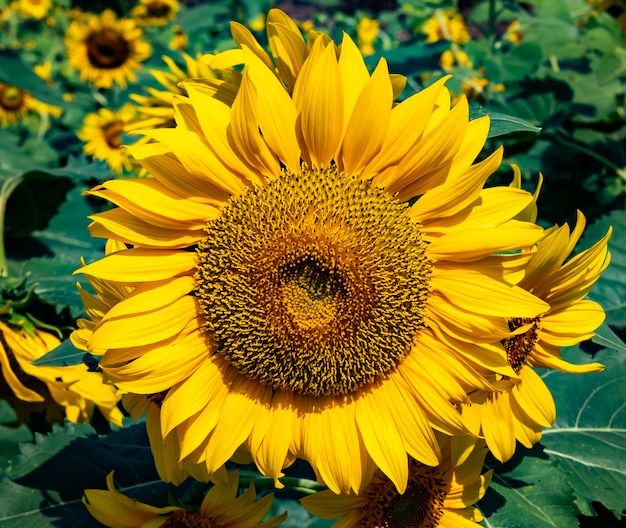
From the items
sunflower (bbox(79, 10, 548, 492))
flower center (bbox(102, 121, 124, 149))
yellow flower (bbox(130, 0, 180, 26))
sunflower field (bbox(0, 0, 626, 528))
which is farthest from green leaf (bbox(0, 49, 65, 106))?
yellow flower (bbox(130, 0, 180, 26))

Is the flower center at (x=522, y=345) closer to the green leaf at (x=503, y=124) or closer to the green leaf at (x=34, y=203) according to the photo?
the green leaf at (x=503, y=124)

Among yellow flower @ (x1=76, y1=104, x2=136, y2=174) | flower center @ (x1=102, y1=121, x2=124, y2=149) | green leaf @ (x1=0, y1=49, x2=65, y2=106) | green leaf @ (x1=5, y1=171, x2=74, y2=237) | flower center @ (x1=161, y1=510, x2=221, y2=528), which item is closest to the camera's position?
flower center @ (x1=161, y1=510, x2=221, y2=528)

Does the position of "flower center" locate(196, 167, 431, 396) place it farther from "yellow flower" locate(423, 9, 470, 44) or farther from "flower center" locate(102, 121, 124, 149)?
"yellow flower" locate(423, 9, 470, 44)

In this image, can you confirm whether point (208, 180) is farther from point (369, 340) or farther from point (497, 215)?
point (497, 215)

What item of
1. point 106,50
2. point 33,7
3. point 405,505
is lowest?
point 405,505

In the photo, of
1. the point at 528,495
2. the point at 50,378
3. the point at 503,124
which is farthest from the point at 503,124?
the point at 50,378

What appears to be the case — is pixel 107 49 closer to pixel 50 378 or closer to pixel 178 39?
pixel 178 39
